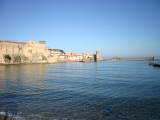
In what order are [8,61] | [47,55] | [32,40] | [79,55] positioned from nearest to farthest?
[8,61], [32,40], [47,55], [79,55]

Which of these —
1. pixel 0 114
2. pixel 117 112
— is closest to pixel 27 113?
pixel 0 114

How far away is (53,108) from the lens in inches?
271

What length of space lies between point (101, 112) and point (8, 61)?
67.8 metres

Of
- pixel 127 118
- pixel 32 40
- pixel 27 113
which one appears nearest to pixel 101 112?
pixel 127 118

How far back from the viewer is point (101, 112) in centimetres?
642

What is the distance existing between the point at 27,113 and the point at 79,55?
127 meters

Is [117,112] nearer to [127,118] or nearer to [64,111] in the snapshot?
[127,118]

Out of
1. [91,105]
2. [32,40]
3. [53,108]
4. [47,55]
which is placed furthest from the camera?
[47,55]

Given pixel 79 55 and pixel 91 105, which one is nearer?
pixel 91 105

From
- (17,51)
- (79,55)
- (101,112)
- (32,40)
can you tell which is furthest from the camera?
(79,55)

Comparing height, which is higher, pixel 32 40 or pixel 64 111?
pixel 32 40

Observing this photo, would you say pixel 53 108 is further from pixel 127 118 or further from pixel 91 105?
pixel 127 118

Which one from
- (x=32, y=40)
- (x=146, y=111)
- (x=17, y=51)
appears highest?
(x=32, y=40)

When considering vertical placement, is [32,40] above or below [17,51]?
above
